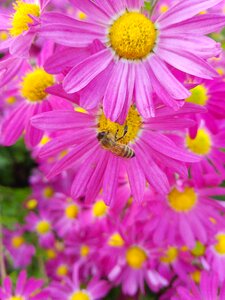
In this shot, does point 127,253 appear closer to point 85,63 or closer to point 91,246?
point 91,246

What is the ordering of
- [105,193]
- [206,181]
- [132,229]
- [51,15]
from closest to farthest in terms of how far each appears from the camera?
[51,15]
[105,193]
[206,181]
[132,229]

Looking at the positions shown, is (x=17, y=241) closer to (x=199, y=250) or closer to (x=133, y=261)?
(x=133, y=261)

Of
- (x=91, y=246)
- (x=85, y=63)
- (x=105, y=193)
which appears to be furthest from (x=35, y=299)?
(x=85, y=63)

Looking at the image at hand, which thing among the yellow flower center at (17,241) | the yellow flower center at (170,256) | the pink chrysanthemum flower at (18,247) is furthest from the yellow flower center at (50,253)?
the yellow flower center at (170,256)

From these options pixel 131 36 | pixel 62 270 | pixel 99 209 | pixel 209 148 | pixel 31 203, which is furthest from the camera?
pixel 31 203

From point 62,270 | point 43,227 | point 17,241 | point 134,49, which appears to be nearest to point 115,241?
point 62,270
